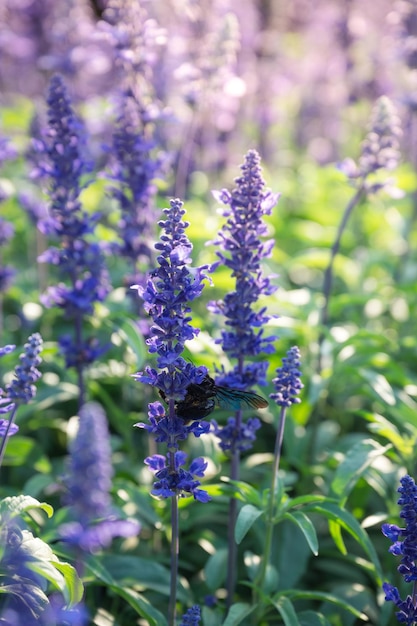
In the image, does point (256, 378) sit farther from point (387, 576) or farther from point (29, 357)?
point (387, 576)

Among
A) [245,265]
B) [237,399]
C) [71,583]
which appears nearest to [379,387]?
[245,265]

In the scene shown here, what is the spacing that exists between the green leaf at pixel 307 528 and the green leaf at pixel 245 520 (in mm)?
180

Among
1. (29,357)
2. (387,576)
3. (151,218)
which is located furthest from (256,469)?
(29,357)

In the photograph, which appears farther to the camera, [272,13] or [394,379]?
[272,13]

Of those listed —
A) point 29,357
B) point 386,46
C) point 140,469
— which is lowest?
point 140,469

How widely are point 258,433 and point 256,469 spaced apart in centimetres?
82

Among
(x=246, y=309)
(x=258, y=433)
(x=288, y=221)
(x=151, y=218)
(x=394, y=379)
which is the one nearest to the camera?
(x=246, y=309)

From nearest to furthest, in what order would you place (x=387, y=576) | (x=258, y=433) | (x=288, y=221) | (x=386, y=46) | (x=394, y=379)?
(x=387, y=576)
(x=394, y=379)
(x=258, y=433)
(x=288, y=221)
(x=386, y=46)

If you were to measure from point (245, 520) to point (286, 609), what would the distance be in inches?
23.7

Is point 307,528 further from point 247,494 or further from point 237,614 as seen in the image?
point 237,614

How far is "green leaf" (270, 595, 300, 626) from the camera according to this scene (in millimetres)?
3703

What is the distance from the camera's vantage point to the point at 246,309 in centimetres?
384

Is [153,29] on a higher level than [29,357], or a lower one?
higher

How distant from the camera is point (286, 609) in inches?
150
